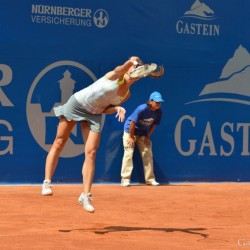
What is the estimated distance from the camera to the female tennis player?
25.9ft

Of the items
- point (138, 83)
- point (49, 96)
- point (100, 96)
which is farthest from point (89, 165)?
point (138, 83)

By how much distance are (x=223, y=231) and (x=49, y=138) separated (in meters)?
4.94

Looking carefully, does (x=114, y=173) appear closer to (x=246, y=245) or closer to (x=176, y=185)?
(x=176, y=185)

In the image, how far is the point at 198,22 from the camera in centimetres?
1345

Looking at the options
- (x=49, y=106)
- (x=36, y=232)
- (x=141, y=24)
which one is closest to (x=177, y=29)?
(x=141, y=24)

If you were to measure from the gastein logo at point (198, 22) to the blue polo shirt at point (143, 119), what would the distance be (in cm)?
162

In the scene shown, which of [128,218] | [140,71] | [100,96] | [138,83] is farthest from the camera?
[138,83]

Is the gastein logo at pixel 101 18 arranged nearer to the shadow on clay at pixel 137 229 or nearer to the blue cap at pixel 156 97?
the blue cap at pixel 156 97

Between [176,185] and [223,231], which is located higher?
[176,185]

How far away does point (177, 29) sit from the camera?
13.3m

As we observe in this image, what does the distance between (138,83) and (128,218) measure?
4.42 m

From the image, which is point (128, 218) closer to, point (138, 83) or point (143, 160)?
point (143, 160)

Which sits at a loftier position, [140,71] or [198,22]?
[198,22]

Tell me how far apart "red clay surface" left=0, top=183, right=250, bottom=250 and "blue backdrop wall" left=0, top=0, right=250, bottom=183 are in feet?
2.10
